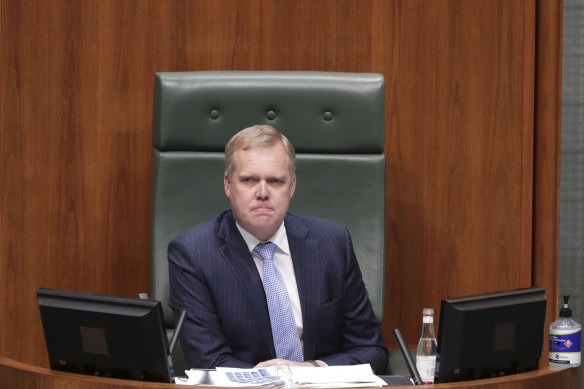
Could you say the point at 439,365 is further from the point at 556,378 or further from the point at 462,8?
the point at 462,8

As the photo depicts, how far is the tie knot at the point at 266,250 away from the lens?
2211 millimetres

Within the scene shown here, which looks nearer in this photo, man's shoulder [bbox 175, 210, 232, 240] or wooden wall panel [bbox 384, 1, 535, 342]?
man's shoulder [bbox 175, 210, 232, 240]

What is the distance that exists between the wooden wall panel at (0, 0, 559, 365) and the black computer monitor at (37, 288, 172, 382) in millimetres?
1244

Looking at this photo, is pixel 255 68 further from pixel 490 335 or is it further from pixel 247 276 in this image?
pixel 490 335

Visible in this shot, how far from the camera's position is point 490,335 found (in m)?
1.57

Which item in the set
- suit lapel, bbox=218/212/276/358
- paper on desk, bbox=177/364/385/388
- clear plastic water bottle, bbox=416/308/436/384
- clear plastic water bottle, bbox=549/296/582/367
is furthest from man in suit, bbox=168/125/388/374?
clear plastic water bottle, bbox=549/296/582/367

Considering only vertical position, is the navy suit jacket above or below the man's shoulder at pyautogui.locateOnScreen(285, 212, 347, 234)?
below

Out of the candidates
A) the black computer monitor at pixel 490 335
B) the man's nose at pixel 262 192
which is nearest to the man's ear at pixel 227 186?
the man's nose at pixel 262 192

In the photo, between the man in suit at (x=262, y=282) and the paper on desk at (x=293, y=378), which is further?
the man in suit at (x=262, y=282)

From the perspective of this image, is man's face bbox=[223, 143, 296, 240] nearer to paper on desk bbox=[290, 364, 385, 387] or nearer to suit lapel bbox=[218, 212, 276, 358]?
suit lapel bbox=[218, 212, 276, 358]

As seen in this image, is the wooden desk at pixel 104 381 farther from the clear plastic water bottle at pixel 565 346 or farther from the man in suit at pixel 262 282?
the man in suit at pixel 262 282

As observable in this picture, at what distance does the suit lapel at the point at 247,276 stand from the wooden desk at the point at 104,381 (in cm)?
69

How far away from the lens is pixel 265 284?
218 centimetres

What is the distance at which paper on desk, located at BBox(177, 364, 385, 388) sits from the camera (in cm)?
154
